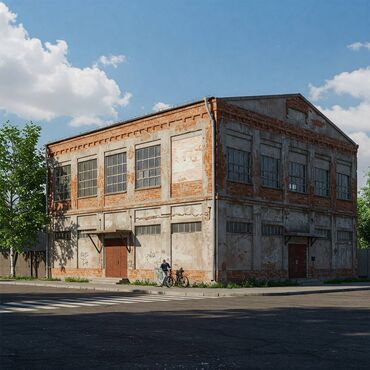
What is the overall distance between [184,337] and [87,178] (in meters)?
26.5

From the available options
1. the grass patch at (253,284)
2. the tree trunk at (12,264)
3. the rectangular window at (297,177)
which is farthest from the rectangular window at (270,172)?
the tree trunk at (12,264)

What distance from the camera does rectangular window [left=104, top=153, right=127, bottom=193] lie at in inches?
1291

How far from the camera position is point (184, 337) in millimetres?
10117

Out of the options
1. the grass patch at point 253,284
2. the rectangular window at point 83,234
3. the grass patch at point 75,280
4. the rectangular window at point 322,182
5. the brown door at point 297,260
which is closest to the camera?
the grass patch at point 253,284

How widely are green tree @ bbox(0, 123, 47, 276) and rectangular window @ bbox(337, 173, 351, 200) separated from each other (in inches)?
806

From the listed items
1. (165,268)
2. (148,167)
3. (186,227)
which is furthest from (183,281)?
(148,167)

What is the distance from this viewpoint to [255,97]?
29.9 meters

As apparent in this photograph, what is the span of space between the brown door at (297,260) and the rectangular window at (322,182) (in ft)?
13.7

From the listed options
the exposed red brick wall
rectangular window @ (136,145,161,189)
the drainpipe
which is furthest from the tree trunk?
the drainpipe

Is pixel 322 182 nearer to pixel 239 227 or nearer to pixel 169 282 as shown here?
pixel 239 227

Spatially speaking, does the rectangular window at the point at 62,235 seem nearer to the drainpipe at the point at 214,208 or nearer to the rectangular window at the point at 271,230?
the drainpipe at the point at 214,208

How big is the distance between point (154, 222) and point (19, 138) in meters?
13.8

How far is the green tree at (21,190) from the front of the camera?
36875 millimetres

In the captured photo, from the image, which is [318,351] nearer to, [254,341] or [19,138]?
[254,341]
